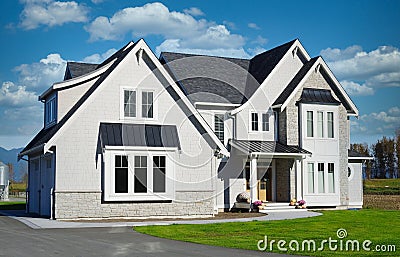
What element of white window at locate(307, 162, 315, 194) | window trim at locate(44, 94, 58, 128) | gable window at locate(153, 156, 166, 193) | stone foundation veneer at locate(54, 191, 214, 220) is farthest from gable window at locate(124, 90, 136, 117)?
white window at locate(307, 162, 315, 194)

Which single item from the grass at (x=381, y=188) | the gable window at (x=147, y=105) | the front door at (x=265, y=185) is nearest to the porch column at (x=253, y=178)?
the front door at (x=265, y=185)

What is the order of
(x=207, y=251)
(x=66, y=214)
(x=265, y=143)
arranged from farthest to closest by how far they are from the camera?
(x=265, y=143) → (x=66, y=214) → (x=207, y=251)

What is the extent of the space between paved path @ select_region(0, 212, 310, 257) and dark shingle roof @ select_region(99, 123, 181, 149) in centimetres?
611

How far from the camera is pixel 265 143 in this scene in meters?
32.3

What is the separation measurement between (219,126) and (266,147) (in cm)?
281

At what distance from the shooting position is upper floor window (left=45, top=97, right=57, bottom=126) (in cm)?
2736

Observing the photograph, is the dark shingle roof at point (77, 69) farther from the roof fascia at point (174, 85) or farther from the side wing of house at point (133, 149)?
the roof fascia at point (174, 85)

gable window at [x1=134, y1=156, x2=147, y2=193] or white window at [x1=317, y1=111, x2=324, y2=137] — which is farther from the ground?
white window at [x1=317, y1=111, x2=324, y2=137]

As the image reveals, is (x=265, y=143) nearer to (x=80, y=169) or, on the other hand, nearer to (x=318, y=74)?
(x=318, y=74)

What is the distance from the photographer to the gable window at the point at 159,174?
26.1m

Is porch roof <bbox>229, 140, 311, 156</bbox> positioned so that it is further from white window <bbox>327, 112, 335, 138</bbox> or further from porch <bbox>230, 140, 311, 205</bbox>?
white window <bbox>327, 112, 335, 138</bbox>

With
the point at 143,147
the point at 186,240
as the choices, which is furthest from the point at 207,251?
the point at 143,147

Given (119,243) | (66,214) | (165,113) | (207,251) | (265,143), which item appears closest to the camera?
(207,251)

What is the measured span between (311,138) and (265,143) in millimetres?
2643
